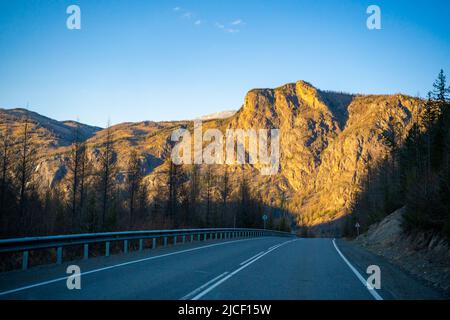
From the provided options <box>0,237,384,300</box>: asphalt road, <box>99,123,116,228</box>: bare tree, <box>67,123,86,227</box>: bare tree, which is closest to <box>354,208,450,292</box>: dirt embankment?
<box>0,237,384,300</box>: asphalt road

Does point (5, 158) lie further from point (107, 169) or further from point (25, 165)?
point (107, 169)

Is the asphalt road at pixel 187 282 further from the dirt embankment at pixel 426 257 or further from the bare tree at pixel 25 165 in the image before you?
the bare tree at pixel 25 165

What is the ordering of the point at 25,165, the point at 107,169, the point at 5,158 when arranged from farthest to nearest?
the point at 107,169 < the point at 25,165 < the point at 5,158

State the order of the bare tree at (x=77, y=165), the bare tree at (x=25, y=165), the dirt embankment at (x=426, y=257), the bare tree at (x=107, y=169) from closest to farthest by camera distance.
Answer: the dirt embankment at (x=426, y=257), the bare tree at (x=25, y=165), the bare tree at (x=77, y=165), the bare tree at (x=107, y=169)

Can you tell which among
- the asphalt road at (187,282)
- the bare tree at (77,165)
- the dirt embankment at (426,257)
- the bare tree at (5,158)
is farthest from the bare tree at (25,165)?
the dirt embankment at (426,257)

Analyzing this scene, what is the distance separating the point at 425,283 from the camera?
33.9 ft

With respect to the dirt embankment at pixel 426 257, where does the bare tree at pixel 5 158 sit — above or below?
above

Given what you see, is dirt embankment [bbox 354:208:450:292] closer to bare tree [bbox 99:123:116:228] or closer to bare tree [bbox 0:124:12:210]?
bare tree [bbox 0:124:12:210]

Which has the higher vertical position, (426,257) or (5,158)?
(5,158)

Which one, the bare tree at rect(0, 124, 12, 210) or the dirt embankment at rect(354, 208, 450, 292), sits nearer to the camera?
the dirt embankment at rect(354, 208, 450, 292)

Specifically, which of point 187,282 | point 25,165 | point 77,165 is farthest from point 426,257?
point 77,165

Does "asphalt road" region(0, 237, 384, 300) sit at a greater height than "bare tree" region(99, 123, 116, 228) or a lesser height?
lesser

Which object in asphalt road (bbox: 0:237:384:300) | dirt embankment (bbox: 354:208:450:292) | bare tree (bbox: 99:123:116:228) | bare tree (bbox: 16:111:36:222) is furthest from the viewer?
bare tree (bbox: 99:123:116:228)
